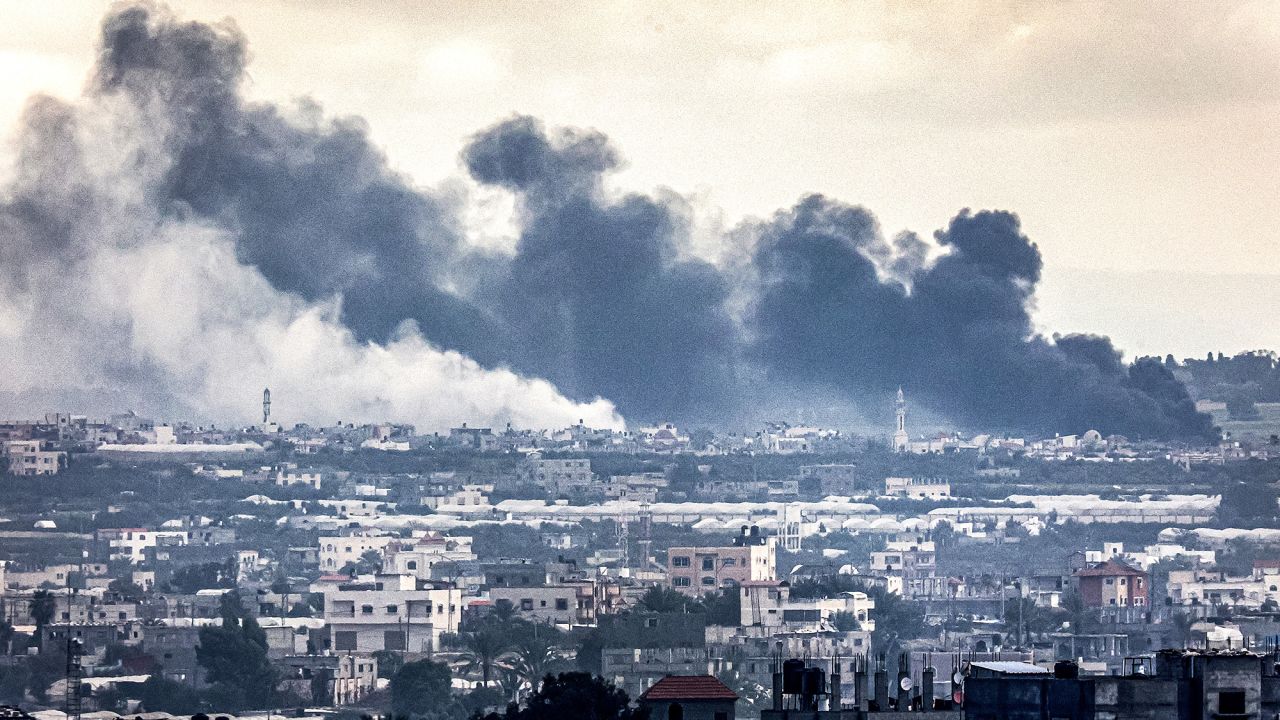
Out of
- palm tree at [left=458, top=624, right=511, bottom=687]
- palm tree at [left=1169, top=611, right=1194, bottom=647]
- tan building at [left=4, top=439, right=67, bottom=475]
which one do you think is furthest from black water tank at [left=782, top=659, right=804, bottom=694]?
tan building at [left=4, top=439, right=67, bottom=475]

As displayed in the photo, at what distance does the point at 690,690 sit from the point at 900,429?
104454 millimetres

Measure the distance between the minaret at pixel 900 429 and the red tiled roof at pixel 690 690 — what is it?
100m

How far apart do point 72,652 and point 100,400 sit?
7134 centimetres

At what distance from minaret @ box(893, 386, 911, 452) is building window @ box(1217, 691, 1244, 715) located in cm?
11291

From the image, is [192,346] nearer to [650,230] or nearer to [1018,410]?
[650,230]

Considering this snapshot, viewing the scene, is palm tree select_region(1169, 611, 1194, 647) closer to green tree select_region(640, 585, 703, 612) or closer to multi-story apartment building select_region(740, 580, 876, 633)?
multi-story apartment building select_region(740, 580, 876, 633)

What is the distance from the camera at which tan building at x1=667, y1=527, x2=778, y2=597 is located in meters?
94.0

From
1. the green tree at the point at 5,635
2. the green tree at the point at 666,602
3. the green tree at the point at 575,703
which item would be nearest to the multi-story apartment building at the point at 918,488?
the green tree at the point at 666,602

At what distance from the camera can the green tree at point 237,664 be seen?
214 feet

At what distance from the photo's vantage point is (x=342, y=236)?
13900 centimetres

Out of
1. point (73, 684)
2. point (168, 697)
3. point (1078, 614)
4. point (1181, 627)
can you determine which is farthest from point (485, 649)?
point (1078, 614)

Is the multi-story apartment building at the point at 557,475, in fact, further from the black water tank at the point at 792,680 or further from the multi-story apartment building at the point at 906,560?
the black water tank at the point at 792,680

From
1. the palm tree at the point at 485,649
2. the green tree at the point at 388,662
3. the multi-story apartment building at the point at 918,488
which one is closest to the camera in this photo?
the palm tree at the point at 485,649

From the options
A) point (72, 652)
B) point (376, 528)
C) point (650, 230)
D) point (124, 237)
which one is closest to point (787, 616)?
point (72, 652)
